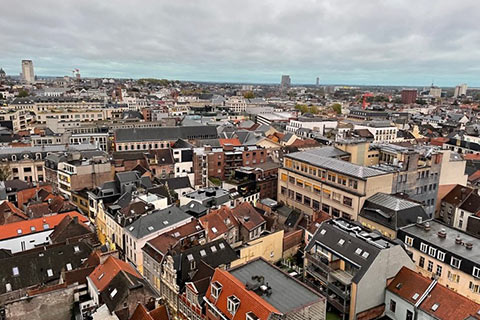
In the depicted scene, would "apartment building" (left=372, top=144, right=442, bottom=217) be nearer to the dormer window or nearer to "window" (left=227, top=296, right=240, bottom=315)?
the dormer window

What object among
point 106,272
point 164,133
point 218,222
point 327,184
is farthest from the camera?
point 164,133

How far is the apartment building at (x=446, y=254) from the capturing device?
4028cm

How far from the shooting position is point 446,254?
1676 inches

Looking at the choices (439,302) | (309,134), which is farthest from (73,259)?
(309,134)

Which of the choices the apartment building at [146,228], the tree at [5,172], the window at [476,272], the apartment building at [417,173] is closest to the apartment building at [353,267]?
the window at [476,272]

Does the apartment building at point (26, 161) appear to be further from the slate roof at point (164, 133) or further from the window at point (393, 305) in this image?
the window at point (393, 305)

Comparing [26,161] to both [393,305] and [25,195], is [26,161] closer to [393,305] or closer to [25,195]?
[25,195]

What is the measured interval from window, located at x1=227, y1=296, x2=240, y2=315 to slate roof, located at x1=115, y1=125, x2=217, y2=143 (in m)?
80.2

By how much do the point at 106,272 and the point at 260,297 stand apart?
16265mm

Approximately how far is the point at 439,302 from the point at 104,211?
48687mm

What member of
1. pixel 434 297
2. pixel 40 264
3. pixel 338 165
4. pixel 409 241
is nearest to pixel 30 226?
pixel 40 264

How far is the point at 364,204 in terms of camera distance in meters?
57.2

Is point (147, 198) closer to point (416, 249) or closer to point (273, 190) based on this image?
point (273, 190)

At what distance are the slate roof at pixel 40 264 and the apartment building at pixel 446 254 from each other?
41.8m
